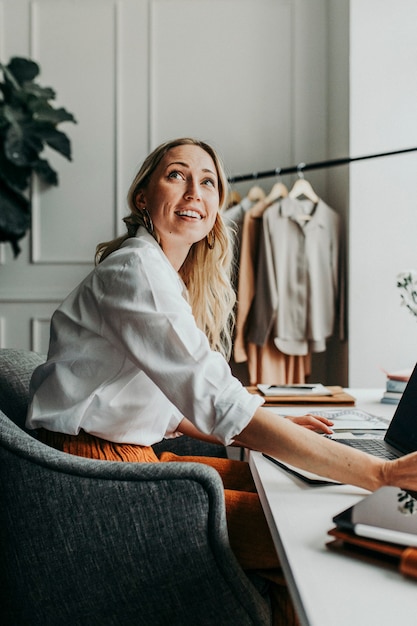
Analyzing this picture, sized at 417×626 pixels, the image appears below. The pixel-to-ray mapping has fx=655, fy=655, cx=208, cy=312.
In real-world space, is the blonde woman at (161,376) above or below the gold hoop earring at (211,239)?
below

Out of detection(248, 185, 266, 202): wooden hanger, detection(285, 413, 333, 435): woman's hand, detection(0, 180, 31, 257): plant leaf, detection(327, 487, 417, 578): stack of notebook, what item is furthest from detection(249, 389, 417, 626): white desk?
detection(0, 180, 31, 257): plant leaf

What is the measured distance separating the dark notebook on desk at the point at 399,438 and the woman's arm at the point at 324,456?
0.21 metres

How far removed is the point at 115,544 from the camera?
99 cm

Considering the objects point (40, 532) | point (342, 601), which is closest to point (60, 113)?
point (40, 532)

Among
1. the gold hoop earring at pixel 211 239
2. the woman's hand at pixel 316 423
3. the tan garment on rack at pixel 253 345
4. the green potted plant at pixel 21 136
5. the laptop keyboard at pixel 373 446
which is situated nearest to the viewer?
the laptop keyboard at pixel 373 446

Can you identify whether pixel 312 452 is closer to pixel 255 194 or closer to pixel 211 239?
pixel 211 239

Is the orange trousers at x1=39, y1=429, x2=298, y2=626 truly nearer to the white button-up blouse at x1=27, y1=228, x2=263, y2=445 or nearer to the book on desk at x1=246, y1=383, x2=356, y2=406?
the white button-up blouse at x1=27, y1=228, x2=263, y2=445

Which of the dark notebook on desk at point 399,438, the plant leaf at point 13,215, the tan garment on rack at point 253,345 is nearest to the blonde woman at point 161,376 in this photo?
the dark notebook on desk at point 399,438

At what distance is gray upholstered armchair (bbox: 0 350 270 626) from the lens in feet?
3.19

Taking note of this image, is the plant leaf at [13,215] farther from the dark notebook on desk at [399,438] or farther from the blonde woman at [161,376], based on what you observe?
the dark notebook on desk at [399,438]

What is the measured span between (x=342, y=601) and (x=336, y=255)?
105 inches

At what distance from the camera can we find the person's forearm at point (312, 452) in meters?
1.02

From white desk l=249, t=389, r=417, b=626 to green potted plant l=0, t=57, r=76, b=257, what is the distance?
2.78 metres

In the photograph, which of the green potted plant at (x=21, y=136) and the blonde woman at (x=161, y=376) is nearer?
the blonde woman at (x=161, y=376)
